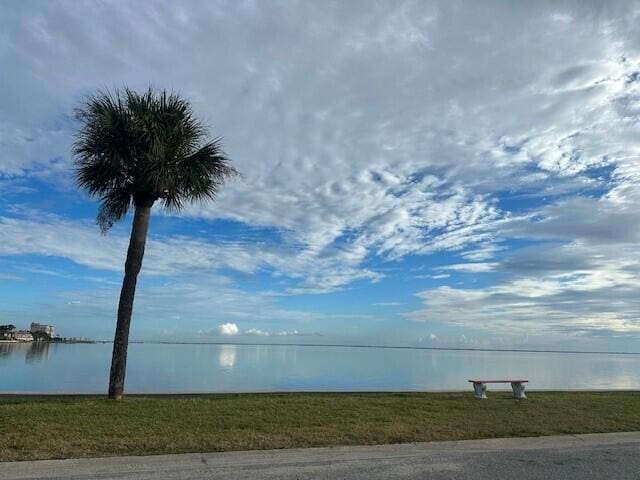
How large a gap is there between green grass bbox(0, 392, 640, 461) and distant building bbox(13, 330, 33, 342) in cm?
16853

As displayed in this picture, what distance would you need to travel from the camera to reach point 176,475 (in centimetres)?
573

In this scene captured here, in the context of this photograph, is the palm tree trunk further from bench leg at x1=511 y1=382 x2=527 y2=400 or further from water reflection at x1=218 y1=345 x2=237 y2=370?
water reflection at x1=218 y1=345 x2=237 y2=370

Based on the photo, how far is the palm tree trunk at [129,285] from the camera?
41.0ft

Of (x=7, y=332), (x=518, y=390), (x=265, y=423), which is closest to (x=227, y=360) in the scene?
(x=518, y=390)

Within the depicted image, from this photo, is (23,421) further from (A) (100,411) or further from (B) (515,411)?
(B) (515,411)

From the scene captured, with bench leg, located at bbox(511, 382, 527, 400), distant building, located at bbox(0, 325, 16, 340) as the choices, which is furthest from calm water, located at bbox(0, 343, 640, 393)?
distant building, located at bbox(0, 325, 16, 340)

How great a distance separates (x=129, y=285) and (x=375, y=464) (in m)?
8.31

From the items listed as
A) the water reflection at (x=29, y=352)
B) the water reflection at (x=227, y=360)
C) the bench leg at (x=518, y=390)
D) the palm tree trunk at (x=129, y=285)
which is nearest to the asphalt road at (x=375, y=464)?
the palm tree trunk at (x=129, y=285)

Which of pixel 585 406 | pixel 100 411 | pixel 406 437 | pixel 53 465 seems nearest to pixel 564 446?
pixel 406 437

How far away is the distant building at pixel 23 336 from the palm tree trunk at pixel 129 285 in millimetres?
165383

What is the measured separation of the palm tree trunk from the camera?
12.5 metres

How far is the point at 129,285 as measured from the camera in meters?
12.8

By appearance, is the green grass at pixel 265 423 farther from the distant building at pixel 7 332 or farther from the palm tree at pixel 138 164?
the distant building at pixel 7 332

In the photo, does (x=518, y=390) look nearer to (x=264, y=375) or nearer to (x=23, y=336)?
(x=264, y=375)
